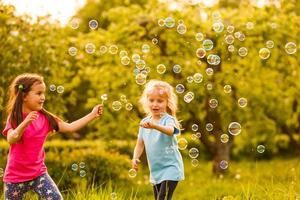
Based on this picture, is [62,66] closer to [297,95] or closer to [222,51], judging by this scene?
[222,51]

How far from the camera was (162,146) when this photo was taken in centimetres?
562

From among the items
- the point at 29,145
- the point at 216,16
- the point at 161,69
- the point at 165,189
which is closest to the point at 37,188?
the point at 29,145

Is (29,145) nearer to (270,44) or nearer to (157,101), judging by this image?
(157,101)

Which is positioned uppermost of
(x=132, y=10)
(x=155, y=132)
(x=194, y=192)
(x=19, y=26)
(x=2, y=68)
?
(x=132, y=10)

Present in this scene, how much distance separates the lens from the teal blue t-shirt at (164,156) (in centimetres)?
553

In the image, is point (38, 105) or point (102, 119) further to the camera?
point (102, 119)

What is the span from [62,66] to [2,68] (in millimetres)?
1402

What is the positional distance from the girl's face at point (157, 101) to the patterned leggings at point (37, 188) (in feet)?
3.66

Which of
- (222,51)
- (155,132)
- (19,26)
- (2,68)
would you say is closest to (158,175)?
(155,132)

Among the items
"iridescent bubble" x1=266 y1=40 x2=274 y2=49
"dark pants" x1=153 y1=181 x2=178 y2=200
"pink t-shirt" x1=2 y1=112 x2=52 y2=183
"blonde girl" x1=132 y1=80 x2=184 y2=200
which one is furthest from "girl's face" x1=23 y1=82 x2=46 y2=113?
"iridescent bubble" x1=266 y1=40 x2=274 y2=49

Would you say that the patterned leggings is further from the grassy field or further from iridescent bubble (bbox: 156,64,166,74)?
iridescent bubble (bbox: 156,64,166,74)

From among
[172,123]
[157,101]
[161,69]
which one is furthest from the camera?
[161,69]

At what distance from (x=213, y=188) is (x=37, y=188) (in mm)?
5280

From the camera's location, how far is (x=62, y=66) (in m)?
10.3
